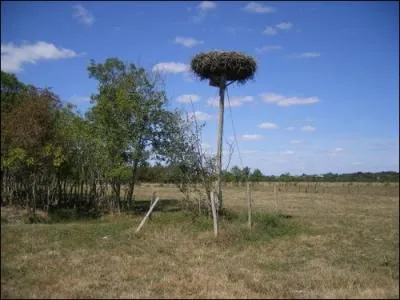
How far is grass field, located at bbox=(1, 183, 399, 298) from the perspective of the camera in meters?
7.93

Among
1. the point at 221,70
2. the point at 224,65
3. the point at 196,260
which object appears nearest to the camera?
the point at 196,260

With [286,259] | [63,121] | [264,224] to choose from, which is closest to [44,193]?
[63,121]

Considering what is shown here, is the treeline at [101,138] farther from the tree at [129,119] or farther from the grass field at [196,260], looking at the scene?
the grass field at [196,260]

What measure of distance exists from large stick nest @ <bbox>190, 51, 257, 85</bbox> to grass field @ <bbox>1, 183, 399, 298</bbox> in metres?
5.80

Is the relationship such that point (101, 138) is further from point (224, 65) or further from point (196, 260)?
point (196, 260)

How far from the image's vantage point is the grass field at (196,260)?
793 cm

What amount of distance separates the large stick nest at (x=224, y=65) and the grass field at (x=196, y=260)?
229 inches

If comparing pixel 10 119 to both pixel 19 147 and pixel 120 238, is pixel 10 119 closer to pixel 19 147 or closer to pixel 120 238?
pixel 19 147

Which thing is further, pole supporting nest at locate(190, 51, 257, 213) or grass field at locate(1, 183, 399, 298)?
pole supporting nest at locate(190, 51, 257, 213)

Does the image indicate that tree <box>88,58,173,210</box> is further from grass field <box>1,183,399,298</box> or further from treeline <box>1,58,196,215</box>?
grass field <box>1,183,399,298</box>

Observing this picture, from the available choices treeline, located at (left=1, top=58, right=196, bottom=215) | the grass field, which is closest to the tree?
treeline, located at (left=1, top=58, right=196, bottom=215)

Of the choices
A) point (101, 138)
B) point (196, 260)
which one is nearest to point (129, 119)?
point (101, 138)

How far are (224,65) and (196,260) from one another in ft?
29.8

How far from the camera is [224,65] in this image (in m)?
17.4
